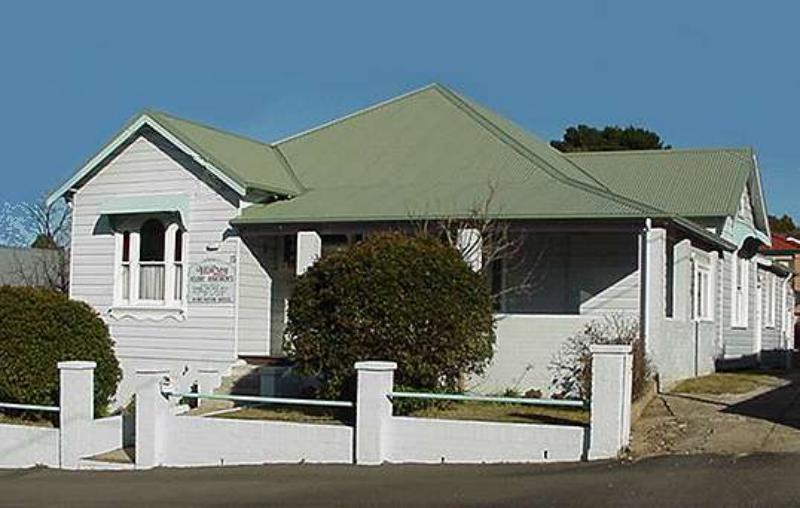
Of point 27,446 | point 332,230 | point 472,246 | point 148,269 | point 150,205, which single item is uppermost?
point 150,205

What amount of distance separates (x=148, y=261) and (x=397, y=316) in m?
8.44

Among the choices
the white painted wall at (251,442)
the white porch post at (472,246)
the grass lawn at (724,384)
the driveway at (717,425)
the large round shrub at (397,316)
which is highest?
the white porch post at (472,246)

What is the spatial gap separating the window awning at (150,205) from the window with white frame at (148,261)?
0.36m

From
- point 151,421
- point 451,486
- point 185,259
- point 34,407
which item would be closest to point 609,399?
point 451,486

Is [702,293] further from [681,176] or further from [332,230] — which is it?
[332,230]

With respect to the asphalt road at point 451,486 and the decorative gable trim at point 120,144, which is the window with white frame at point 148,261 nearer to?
the decorative gable trim at point 120,144

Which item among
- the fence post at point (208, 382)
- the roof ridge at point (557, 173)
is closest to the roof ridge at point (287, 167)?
the roof ridge at point (557, 173)

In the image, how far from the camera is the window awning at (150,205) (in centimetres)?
2188

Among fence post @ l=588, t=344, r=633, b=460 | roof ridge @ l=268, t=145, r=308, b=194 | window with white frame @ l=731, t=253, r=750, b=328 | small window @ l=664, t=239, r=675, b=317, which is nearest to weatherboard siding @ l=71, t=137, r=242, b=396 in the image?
roof ridge @ l=268, t=145, r=308, b=194

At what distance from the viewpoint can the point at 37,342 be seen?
18.3 m

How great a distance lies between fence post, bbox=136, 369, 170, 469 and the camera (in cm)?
1559

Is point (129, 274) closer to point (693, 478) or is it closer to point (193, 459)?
point (193, 459)

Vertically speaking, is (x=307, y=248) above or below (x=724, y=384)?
above

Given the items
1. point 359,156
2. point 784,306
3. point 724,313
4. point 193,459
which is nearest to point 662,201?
point 724,313
